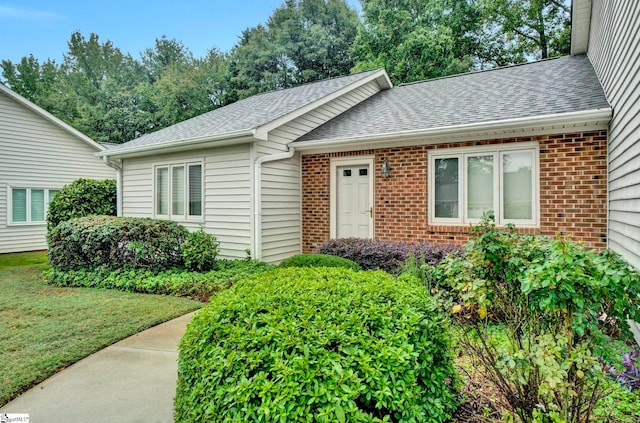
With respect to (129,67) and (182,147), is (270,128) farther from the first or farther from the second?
(129,67)

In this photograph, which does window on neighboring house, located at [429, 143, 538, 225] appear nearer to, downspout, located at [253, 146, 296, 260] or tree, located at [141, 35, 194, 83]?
downspout, located at [253, 146, 296, 260]

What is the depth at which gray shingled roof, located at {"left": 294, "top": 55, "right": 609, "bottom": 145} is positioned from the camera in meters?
6.77

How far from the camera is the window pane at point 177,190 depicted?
9.70 metres

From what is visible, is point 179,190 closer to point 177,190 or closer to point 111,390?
point 177,190

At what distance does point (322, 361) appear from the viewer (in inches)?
75.2

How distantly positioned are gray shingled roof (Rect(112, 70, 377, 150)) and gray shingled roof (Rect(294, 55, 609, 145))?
845mm

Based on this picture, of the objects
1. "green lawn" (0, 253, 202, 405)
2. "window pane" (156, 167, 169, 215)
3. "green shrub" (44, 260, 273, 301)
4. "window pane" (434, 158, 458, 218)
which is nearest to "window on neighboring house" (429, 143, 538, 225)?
"window pane" (434, 158, 458, 218)

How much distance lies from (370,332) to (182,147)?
8009 millimetres

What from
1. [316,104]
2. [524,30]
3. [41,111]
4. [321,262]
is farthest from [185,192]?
[524,30]

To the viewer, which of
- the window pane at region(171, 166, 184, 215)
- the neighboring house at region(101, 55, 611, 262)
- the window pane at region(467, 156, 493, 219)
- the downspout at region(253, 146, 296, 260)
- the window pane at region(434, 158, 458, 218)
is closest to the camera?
the neighboring house at region(101, 55, 611, 262)

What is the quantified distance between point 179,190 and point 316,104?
4.00 m

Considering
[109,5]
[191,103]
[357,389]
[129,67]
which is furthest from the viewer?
[129,67]

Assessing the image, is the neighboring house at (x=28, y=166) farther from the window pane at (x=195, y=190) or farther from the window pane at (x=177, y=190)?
the window pane at (x=195, y=190)

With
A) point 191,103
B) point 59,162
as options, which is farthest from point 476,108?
point 191,103
